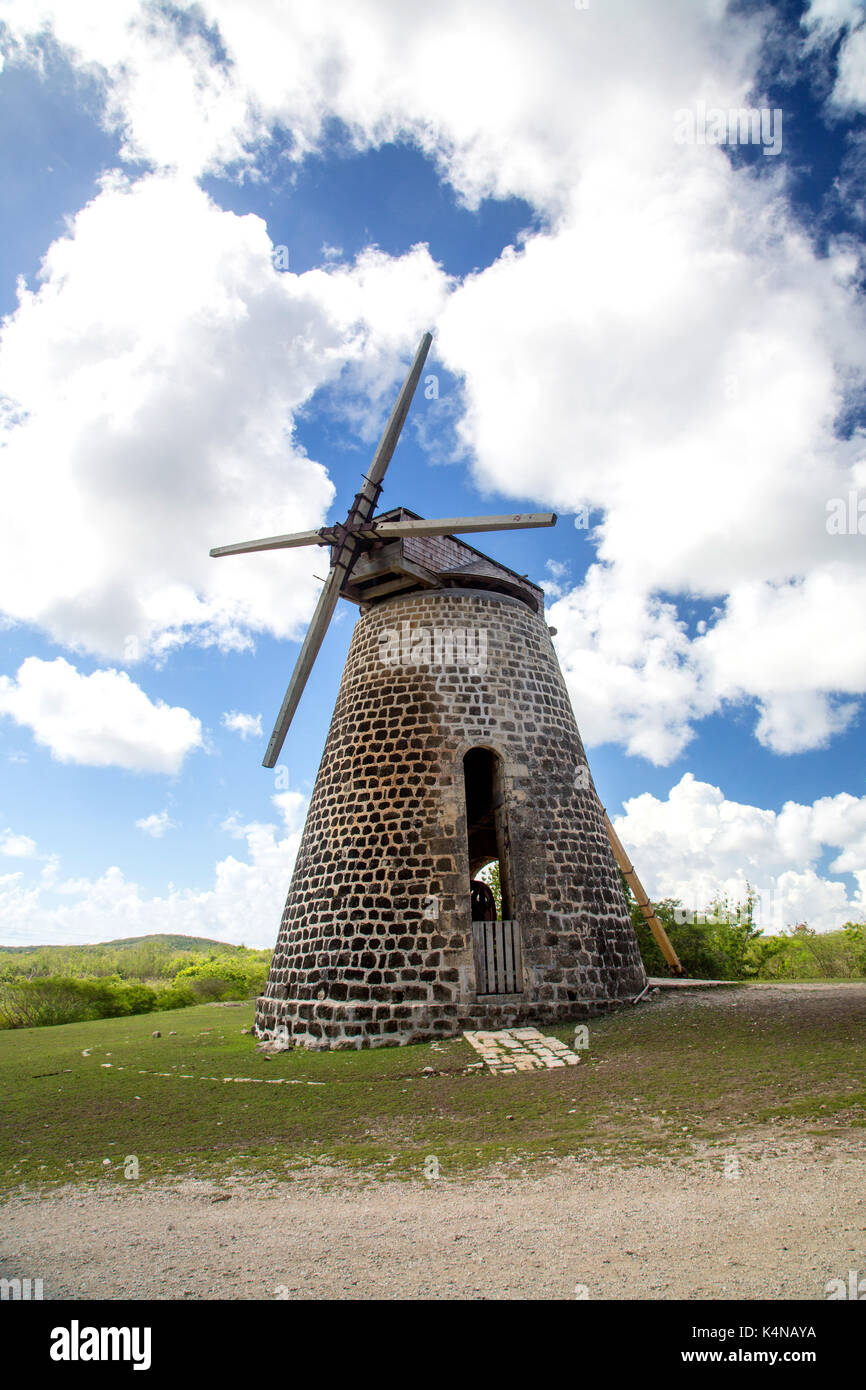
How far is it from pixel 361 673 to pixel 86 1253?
10212mm

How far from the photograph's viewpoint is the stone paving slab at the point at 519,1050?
855 cm

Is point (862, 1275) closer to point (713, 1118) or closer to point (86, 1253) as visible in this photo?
point (713, 1118)

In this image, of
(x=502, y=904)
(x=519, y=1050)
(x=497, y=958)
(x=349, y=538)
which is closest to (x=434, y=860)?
(x=497, y=958)

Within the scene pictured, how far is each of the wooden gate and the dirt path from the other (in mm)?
5936

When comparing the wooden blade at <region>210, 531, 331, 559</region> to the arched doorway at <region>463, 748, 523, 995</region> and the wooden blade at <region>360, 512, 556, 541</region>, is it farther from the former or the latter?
the arched doorway at <region>463, 748, 523, 995</region>

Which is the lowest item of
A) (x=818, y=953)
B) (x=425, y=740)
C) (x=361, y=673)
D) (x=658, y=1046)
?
(x=818, y=953)

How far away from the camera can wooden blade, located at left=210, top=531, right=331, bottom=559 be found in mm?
14578

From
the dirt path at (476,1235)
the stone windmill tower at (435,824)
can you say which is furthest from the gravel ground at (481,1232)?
the stone windmill tower at (435,824)

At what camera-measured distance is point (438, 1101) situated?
7.31 meters

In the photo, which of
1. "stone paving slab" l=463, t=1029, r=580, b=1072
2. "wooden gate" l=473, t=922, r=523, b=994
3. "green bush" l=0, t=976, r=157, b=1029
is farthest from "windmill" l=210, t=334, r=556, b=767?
"green bush" l=0, t=976, r=157, b=1029

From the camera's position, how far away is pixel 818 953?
74.0ft
